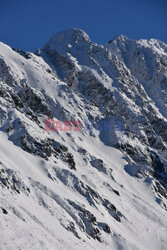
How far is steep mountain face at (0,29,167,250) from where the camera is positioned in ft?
188

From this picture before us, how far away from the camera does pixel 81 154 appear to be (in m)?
94.0

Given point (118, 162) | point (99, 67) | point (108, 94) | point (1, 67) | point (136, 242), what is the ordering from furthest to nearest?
point (99, 67)
point (108, 94)
point (1, 67)
point (118, 162)
point (136, 242)

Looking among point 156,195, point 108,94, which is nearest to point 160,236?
point 156,195

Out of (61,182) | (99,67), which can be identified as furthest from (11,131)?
(99,67)

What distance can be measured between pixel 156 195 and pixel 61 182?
3226cm

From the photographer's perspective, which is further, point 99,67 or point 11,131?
point 99,67

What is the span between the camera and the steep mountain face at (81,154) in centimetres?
5744

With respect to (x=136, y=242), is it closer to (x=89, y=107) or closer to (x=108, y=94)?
(x=89, y=107)

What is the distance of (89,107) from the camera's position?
408 ft

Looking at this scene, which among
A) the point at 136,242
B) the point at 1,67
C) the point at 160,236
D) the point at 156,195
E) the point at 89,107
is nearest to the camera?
the point at 136,242

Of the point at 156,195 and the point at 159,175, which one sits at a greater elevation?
the point at 159,175

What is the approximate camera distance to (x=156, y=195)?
3698 inches

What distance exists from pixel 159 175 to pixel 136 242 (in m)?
42.5

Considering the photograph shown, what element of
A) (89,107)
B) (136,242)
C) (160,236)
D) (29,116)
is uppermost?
(89,107)
